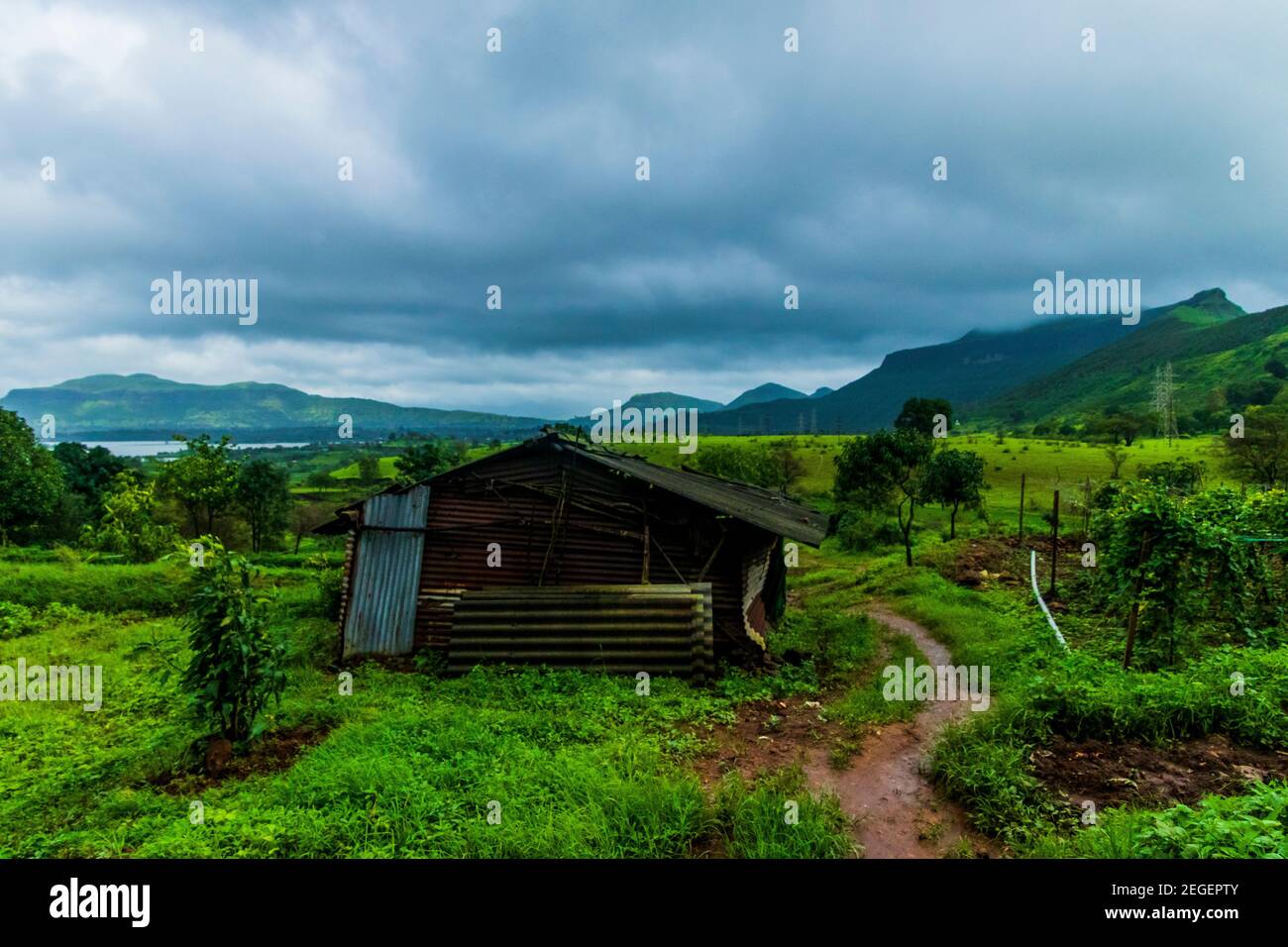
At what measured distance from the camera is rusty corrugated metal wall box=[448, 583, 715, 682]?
11.8 meters

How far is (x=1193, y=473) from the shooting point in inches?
1281

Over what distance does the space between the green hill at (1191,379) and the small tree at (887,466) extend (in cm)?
8085

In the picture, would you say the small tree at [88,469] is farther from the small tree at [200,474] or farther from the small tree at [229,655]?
the small tree at [229,655]

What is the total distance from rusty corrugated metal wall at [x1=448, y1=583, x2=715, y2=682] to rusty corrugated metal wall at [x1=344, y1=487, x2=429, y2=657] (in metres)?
2.72

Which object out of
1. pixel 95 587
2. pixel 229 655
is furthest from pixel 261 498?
pixel 229 655

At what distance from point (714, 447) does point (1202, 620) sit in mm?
39605

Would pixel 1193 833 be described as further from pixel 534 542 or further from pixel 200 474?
pixel 200 474

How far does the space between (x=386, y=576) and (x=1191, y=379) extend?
177 m

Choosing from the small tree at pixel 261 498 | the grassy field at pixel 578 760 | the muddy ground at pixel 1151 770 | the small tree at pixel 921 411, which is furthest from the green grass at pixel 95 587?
the small tree at pixel 921 411

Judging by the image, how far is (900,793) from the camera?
22.7 ft

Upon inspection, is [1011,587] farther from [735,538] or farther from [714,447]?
[714,447]

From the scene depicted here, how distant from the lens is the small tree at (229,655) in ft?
25.1
